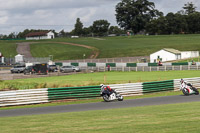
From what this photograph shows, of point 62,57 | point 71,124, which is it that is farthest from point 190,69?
point 62,57

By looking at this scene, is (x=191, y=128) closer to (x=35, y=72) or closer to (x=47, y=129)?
(x=47, y=129)

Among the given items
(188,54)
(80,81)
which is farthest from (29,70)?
(188,54)

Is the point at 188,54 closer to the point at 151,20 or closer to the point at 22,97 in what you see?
the point at 22,97

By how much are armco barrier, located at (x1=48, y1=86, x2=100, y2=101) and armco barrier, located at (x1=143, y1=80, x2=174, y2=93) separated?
136 inches

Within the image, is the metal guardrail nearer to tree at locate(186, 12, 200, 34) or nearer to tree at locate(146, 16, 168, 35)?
tree at locate(146, 16, 168, 35)

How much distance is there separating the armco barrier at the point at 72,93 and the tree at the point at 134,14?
12669 cm

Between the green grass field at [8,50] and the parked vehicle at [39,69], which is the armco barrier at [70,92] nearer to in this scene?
the parked vehicle at [39,69]

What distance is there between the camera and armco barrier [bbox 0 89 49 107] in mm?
19766

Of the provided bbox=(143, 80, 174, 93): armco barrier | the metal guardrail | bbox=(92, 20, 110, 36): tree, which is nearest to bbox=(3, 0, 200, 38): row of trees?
bbox=(92, 20, 110, 36): tree

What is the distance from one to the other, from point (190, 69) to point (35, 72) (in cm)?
2144

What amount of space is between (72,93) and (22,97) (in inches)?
123

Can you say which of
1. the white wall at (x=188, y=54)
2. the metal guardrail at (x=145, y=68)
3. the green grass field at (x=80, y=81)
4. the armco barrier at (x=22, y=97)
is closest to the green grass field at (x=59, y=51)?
the white wall at (x=188, y=54)

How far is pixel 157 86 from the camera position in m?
A: 23.8

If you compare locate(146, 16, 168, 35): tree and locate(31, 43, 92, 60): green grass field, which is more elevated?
locate(146, 16, 168, 35): tree
